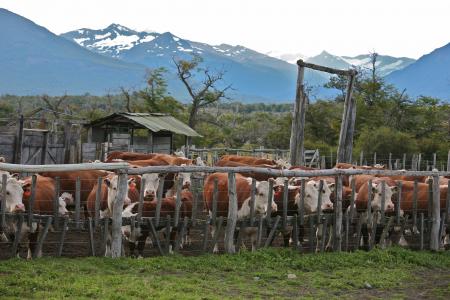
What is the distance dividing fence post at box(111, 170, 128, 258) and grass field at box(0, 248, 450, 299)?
38 centimetres

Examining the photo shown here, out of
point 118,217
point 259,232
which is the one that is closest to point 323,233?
point 259,232

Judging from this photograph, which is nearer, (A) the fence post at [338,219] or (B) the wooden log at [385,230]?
(A) the fence post at [338,219]

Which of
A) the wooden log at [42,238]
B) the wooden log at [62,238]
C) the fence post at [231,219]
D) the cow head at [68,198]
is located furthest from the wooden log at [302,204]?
the cow head at [68,198]

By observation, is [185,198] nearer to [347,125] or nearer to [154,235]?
[154,235]

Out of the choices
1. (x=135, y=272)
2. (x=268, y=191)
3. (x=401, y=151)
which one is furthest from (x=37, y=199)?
(x=401, y=151)

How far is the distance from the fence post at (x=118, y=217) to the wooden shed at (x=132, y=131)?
59.1 feet

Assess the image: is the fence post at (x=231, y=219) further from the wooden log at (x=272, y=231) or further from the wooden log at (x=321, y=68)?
the wooden log at (x=321, y=68)

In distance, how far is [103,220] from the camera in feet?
33.6

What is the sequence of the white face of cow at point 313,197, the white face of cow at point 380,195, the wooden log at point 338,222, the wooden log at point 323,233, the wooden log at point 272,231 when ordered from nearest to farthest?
1. the wooden log at point 272,231
2. the wooden log at point 323,233
3. the wooden log at point 338,222
4. the white face of cow at point 313,197
5. the white face of cow at point 380,195

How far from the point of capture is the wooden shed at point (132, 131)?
29438 millimetres

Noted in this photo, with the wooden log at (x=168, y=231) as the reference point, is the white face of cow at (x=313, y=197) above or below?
above

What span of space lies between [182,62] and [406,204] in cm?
4009

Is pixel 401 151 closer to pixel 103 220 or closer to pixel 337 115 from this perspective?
pixel 337 115

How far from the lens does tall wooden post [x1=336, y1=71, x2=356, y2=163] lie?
66.4 feet
